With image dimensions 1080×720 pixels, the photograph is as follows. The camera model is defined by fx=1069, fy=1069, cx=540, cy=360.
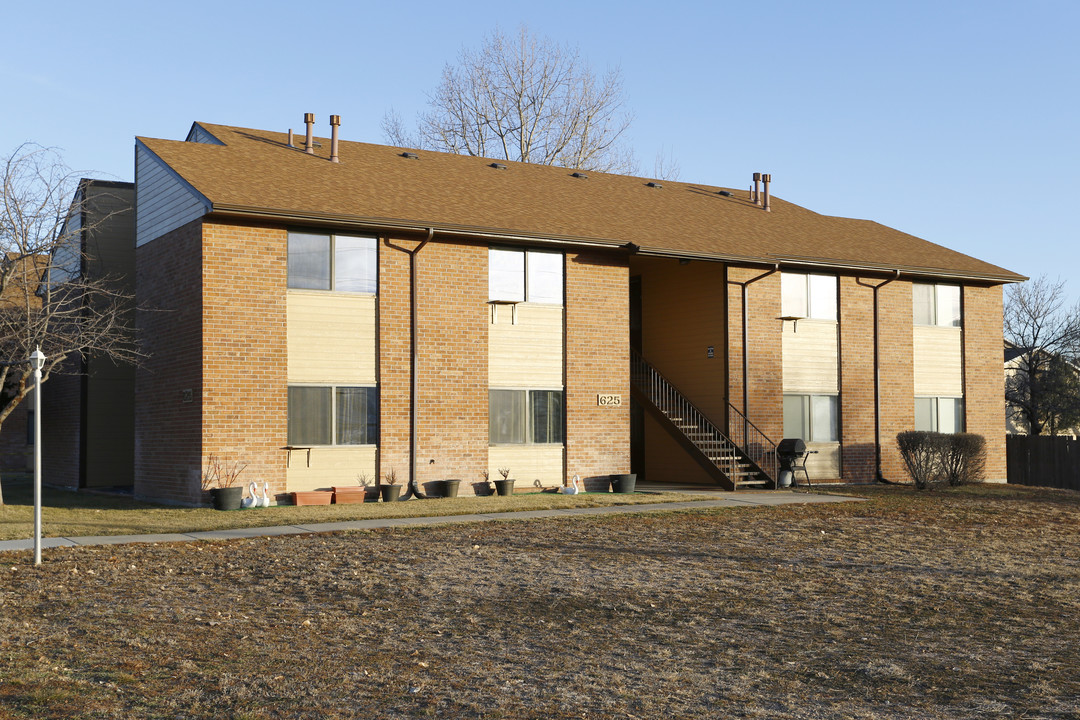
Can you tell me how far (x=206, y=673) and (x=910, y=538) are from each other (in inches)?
426

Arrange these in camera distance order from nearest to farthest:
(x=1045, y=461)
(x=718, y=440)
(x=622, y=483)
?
(x=622, y=483), (x=718, y=440), (x=1045, y=461)

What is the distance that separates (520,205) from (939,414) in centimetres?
1239

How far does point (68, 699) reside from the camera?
20.5 ft

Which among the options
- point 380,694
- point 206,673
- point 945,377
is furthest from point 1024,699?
point 945,377

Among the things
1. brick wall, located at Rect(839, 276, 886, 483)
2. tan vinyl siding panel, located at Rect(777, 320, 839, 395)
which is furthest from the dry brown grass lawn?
brick wall, located at Rect(839, 276, 886, 483)

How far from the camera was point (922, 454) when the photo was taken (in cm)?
2473

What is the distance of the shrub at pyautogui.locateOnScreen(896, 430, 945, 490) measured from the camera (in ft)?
80.7

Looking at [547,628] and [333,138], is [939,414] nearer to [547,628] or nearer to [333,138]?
[333,138]

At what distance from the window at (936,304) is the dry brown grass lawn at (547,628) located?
13.7 m

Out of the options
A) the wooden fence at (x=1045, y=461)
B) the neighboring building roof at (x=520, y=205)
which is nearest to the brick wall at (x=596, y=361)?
the neighboring building roof at (x=520, y=205)

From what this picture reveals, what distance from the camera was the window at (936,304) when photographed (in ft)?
91.0

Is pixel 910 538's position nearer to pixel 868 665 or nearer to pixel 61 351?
pixel 868 665

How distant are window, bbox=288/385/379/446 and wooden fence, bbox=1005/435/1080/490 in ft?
64.1

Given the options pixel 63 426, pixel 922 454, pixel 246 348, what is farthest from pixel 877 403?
pixel 63 426
